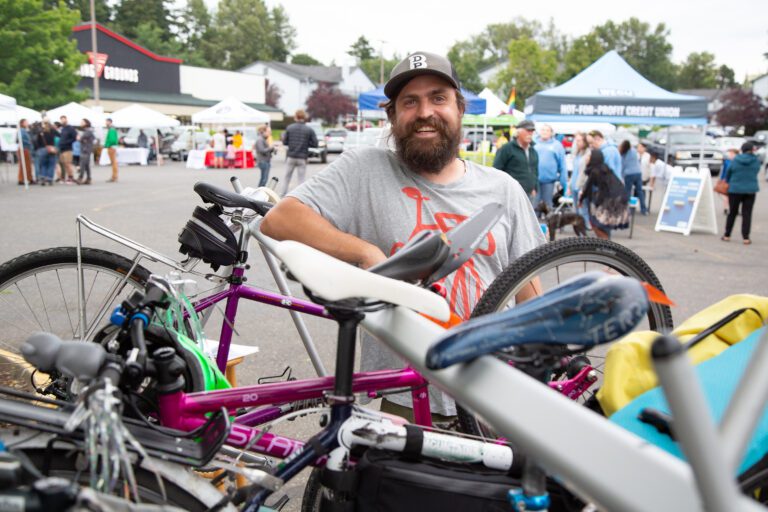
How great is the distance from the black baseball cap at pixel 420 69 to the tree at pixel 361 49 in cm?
13264

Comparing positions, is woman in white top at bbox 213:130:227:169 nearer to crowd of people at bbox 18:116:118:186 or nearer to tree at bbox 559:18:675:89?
crowd of people at bbox 18:116:118:186

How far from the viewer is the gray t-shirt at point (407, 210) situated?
2328 millimetres

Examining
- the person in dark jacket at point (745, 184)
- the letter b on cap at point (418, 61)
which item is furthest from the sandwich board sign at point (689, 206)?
the letter b on cap at point (418, 61)

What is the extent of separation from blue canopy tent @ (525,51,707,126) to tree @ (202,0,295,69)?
298 ft

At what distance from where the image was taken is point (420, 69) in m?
2.32

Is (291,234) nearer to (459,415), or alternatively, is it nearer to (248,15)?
(459,415)

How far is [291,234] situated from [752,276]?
8.06 meters

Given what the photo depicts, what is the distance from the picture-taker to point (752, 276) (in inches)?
332

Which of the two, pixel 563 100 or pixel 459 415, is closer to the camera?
pixel 459 415

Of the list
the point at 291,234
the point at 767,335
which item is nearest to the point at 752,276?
the point at 291,234

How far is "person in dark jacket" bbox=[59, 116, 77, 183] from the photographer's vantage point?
1792 centimetres

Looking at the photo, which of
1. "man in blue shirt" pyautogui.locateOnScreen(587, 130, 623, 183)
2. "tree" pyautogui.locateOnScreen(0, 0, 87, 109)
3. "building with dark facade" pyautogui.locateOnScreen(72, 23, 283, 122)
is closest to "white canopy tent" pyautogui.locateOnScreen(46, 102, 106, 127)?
"tree" pyautogui.locateOnScreen(0, 0, 87, 109)

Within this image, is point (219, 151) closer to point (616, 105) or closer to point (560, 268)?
point (616, 105)

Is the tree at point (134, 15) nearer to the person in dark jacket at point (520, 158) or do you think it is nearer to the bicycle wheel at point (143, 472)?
the person in dark jacket at point (520, 158)
